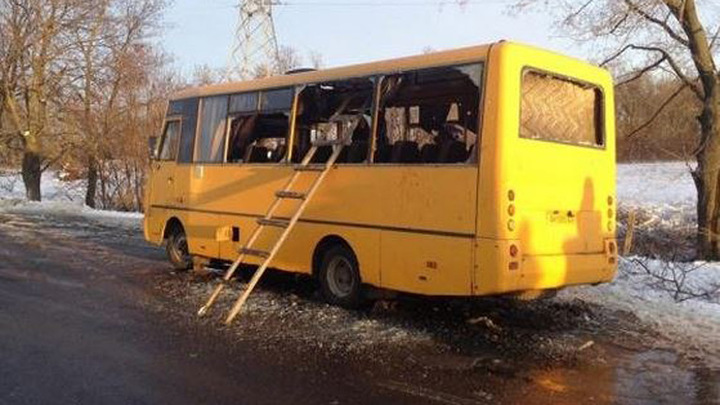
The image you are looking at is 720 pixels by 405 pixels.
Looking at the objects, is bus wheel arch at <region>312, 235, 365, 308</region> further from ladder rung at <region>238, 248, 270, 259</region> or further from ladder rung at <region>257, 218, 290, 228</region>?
ladder rung at <region>238, 248, 270, 259</region>

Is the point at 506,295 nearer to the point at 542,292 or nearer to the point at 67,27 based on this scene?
the point at 542,292

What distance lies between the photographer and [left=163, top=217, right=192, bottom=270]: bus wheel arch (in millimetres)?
13414

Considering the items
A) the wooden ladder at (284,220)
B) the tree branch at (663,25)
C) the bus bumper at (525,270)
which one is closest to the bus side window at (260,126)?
the wooden ladder at (284,220)

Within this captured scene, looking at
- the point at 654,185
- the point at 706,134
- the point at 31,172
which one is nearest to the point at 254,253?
the point at 706,134

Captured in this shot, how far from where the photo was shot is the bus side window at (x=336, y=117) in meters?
9.80

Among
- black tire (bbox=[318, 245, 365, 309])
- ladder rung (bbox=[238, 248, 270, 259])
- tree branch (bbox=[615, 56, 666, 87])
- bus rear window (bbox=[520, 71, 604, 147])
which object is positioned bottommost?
black tire (bbox=[318, 245, 365, 309])

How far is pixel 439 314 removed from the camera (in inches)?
385

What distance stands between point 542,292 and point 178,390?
13.5ft

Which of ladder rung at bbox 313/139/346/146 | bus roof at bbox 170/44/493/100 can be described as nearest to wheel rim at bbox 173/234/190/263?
bus roof at bbox 170/44/493/100

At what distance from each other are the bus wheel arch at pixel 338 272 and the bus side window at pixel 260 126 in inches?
58.6

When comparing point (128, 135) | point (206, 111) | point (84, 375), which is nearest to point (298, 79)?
point (206, 111)

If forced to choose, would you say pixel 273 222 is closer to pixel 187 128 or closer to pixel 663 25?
pixel 187 128

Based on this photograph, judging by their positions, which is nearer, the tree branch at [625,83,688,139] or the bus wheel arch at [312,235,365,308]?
the bus wheel arch at [312,235,365,308]

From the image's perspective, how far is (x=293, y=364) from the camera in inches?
290
